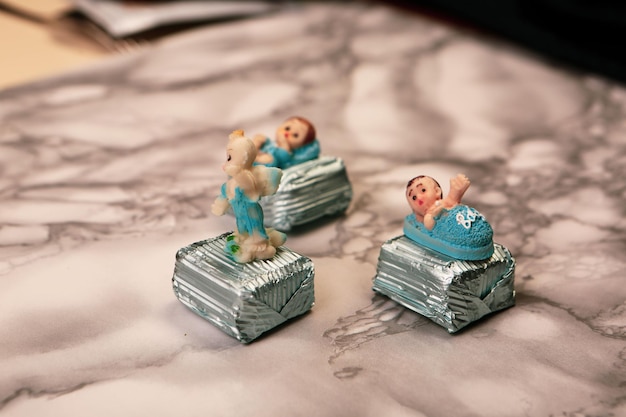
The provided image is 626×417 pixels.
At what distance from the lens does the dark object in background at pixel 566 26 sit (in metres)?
2.18

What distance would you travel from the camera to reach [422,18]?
258 cm

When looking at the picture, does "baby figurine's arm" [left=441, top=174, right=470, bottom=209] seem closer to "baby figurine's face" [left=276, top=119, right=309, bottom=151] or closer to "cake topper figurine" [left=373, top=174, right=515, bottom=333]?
"cake topper figurine" [left=373, top=174, right=515, bottom=333]

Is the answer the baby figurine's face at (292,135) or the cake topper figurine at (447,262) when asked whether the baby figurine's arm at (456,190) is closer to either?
the cake topper figurine at (447,262)

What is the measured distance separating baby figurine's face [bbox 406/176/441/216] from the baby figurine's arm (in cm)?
2

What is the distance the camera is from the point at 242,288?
1.22 metres

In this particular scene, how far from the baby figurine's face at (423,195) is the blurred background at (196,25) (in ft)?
3.58

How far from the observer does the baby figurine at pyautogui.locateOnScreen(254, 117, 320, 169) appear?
154 cm

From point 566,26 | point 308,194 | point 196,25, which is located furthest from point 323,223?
point 196,25

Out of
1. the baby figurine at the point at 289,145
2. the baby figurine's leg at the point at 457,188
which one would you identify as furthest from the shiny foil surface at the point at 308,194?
the baby figurine's leg at the point at 457,188

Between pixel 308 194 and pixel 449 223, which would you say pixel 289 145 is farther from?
pixel 449 223

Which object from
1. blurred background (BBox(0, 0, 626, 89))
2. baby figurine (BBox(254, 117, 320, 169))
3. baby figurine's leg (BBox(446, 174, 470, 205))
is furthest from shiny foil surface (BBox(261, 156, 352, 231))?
blurred background (BBox(0, 0, 626, 89))

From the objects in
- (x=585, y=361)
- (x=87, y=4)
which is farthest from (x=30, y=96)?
(x=585, y=361)

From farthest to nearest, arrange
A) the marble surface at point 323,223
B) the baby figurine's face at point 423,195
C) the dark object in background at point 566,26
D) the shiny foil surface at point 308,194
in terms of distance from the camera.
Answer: the dark object in background at point 566,26
the shiny foil surface at point 308,194
the baby figurine's face at point 423,195
the marble surface at point 323,223

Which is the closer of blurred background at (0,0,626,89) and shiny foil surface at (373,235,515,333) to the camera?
shiny foil surface at (373,235,515,333)
